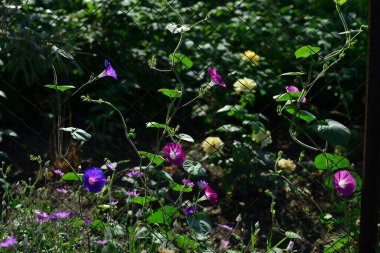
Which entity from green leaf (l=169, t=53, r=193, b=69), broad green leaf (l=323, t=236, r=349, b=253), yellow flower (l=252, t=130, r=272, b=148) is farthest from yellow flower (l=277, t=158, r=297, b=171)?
green leaf (l=169, t=53, r=193, b=69)

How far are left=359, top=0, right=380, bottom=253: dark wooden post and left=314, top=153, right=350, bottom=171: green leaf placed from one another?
8cm

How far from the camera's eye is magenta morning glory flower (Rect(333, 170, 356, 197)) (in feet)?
8.22

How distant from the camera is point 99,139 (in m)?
4.07

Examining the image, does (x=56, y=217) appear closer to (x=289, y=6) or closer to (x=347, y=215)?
(x=347, y=215)

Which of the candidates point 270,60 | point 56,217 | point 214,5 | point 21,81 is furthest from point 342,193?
point 214,5

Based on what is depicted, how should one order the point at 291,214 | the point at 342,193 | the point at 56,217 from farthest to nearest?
1. the point at 291,214
2. the point at 342,193
3. the point at 56,217

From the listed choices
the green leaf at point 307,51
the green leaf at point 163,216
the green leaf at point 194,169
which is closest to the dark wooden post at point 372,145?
the green leaf at point 307,51

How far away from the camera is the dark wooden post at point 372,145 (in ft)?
7.76

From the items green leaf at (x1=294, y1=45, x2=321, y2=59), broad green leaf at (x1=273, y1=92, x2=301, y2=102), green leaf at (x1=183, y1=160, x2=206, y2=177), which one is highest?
green leaf at (x1=294, y1=45, x2=321, y2=59)

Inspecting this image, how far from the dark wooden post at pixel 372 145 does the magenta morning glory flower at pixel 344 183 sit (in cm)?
4

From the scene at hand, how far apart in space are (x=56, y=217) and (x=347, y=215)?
1.01 meters

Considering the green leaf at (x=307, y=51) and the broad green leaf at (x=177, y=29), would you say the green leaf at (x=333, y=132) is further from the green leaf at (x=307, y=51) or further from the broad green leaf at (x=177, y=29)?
the broad green leaf at (x=177, y=29)

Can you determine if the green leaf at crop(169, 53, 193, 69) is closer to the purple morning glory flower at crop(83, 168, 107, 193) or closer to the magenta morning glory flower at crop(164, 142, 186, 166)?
the magenta morning glory flower at crop(164, 142, 186, 166)

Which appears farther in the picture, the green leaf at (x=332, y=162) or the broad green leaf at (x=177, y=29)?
the green leaf at (x=332, y=162)
